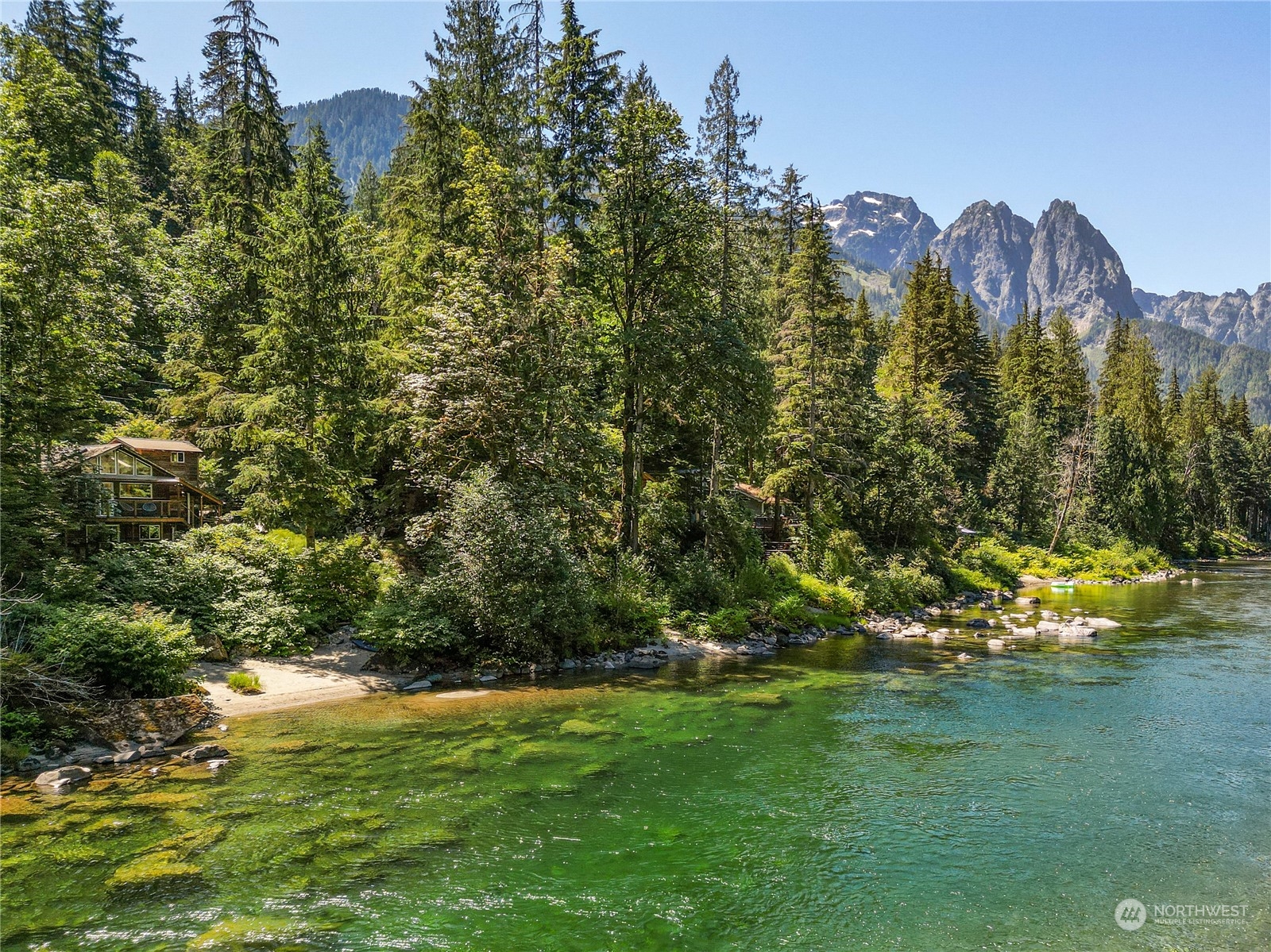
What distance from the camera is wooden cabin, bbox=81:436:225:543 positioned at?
21.2 meters

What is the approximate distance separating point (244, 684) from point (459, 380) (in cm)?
994

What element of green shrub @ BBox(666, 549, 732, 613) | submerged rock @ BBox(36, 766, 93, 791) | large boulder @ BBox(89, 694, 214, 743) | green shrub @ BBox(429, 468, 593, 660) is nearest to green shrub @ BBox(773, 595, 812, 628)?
green shrub @ BBox(666, 549, 732, 613)

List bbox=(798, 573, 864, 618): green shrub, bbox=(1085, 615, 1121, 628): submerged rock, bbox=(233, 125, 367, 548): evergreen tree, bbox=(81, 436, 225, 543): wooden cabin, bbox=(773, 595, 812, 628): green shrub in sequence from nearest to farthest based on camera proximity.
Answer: bbox=(233, 125, 367, 548): evergreen tree
bbox=(81, 436, 225, 543): wooden cabin
bbox=(773, 595, 812, 628): green shrub
bbox=(1085, 615, 1121, 628): submerged rock
bbox=(798, 573, 864, 618): green shrub

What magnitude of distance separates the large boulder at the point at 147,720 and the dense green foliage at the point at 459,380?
35.5 inches

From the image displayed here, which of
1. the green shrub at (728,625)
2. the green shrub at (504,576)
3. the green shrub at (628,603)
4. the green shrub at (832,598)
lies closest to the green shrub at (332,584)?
the green shrub at (504,576)

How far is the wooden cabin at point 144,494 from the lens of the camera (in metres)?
21.2

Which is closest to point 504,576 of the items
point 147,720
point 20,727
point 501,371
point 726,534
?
point 501,371

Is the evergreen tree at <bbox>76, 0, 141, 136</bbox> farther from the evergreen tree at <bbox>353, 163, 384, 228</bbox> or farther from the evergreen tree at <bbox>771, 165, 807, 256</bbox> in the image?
the evergreen tree at <bbox>771, 165, 807, 256</bbox>

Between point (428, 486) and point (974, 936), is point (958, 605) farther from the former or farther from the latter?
point (974, 936)

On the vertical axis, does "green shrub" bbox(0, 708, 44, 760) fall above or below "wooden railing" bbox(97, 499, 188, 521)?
below

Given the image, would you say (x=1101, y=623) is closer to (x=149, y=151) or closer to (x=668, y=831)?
(x=668, y=831)

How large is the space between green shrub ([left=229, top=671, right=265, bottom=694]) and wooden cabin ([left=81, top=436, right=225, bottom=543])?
Result: 6.49 meters

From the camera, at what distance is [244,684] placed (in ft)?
52.5

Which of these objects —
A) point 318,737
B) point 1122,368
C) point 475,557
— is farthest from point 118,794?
point 1122,368
